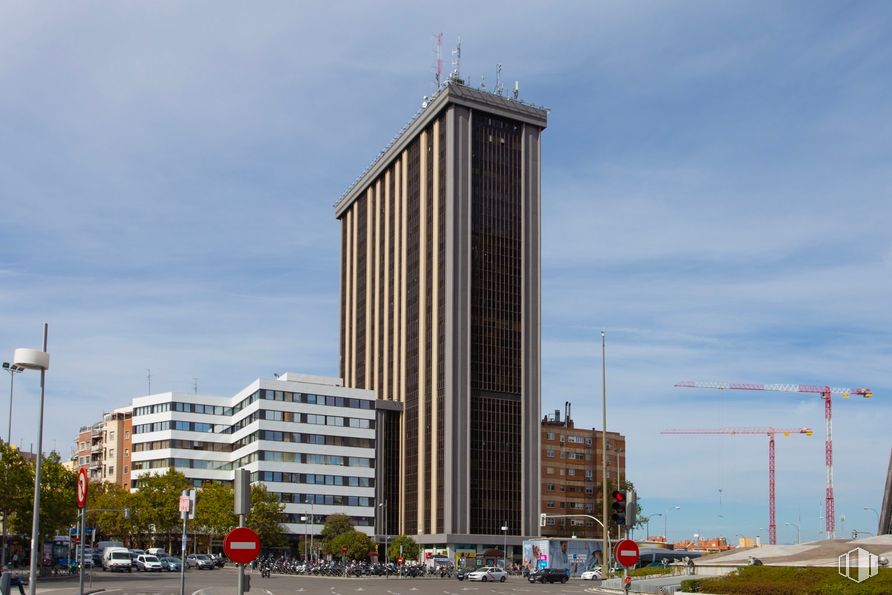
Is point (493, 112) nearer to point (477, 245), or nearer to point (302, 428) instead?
point (477, 245)

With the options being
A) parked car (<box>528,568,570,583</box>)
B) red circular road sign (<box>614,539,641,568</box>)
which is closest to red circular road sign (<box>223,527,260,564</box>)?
red circular road sign (<box>614,539,641,568</box>)

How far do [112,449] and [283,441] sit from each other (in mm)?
44752

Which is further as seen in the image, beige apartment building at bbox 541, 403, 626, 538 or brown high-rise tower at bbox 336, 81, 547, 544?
beige apartment building at bbox 541, 403, 626, 538

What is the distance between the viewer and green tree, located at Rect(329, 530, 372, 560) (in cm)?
12550

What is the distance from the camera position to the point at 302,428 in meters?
141

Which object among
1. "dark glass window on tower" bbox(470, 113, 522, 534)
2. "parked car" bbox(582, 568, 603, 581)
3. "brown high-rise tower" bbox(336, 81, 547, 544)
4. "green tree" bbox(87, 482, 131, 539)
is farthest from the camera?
"dark glass window on tower" bbox(470, 113, 522, 534)

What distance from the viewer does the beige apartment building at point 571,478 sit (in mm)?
156375

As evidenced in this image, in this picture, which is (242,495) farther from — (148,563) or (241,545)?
(148,563)

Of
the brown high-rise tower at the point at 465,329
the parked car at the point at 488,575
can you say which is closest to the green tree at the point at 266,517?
the brown high-rise tower at the point at 465,329

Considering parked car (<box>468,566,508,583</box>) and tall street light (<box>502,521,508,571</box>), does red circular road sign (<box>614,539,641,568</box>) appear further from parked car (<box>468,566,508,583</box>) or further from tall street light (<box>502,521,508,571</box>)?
tall street light (<box>502,521,508,571</box>)

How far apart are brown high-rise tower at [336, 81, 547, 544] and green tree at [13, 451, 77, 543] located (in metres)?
59.9

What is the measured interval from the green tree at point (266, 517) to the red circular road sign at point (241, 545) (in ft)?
344

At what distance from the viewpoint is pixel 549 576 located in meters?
85.9

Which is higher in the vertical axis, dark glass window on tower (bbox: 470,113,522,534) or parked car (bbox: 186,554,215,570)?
dark glass window on tower (bbox: 470,113,522,534)
